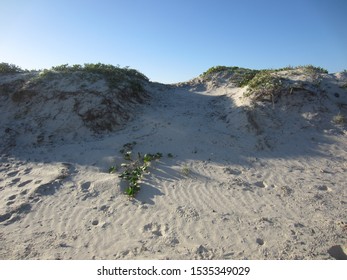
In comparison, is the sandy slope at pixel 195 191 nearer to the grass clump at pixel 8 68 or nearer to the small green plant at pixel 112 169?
the small green plant at pixel 112 169

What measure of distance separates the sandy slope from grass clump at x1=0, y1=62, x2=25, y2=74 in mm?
6067

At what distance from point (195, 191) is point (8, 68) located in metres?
11.7

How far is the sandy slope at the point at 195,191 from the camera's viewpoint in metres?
4.93

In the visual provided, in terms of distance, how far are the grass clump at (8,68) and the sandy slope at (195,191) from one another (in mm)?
6067

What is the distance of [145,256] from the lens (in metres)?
4.64

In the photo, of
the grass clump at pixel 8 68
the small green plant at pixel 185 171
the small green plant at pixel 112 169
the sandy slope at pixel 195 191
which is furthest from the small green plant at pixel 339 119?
the grass clump at pixel 8 68

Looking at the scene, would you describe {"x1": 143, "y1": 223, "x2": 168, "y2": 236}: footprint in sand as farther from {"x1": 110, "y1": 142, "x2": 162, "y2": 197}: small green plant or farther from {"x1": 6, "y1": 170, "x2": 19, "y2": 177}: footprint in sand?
{"x1": 6, "y1": 170, "x2": 19, "y2": 177}: footprint in sand

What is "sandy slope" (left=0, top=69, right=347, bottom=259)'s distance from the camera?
4.93m

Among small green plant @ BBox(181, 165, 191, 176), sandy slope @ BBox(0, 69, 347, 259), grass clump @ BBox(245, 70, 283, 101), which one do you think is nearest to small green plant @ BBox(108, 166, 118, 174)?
sandy slope @ BBox(0, 69, 347, 259)

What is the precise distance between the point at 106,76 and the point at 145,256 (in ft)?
32.5

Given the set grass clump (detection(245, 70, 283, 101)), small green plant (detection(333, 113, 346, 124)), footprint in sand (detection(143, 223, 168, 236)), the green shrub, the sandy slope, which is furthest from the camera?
the green shrub

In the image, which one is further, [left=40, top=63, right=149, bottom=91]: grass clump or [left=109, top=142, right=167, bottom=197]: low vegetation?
[left=40, top=63, right=149, bottom=91]: grass clump

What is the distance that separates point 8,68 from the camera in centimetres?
1337
